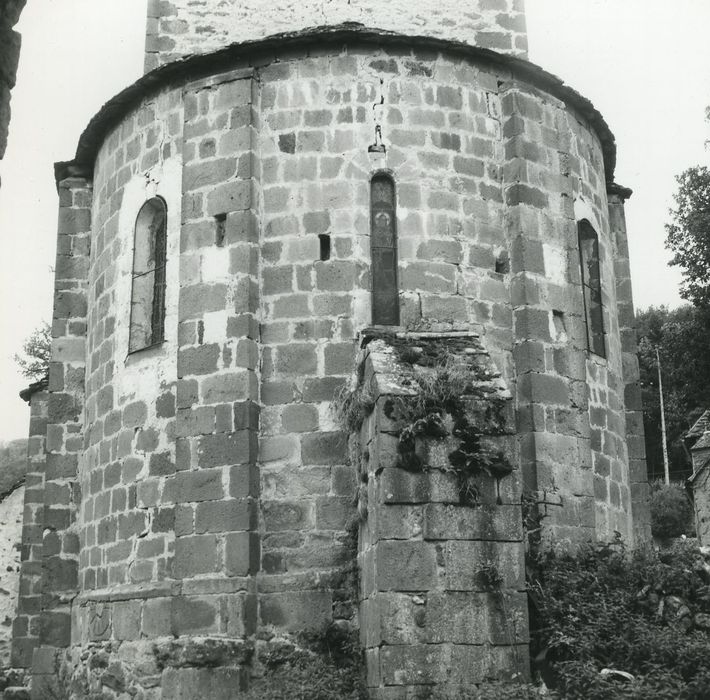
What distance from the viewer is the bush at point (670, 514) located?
3725 centimetres

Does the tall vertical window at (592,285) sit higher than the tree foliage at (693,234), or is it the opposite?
the tree foliage at (693,234)

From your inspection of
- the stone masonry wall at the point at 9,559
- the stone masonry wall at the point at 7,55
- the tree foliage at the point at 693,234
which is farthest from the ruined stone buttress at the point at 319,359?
the tree foliage at the point at 693,234

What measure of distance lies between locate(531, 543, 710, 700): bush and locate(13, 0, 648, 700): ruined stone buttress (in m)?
0.64

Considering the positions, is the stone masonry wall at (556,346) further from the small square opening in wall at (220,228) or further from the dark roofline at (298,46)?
the small square opening in wall at (220,228)

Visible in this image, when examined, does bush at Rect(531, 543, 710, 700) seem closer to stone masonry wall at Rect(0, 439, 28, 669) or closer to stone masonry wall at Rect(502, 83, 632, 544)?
stone masonry wall at Rect(502, 83, 632, 544)

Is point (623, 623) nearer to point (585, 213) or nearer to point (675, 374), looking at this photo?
point (585, 213)

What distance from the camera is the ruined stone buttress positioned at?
31.3 ft

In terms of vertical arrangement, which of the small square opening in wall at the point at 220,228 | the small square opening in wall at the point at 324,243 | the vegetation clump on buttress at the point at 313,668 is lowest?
the vegetation clump on buttress at the point at 313,668

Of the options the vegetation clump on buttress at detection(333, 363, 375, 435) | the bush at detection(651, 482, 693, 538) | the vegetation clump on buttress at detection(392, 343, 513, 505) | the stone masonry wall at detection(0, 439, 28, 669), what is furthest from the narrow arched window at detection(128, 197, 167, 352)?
the bush at detection(651, 482, 693, 538)

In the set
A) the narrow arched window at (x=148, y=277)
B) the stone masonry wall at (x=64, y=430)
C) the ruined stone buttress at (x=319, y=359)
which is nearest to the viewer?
the ruined stone buttress at (x=319, y=359)

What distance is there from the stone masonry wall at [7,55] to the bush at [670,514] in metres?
34.7

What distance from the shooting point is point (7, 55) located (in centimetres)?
452

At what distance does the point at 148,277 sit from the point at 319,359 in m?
2.67

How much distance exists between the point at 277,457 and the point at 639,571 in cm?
384
